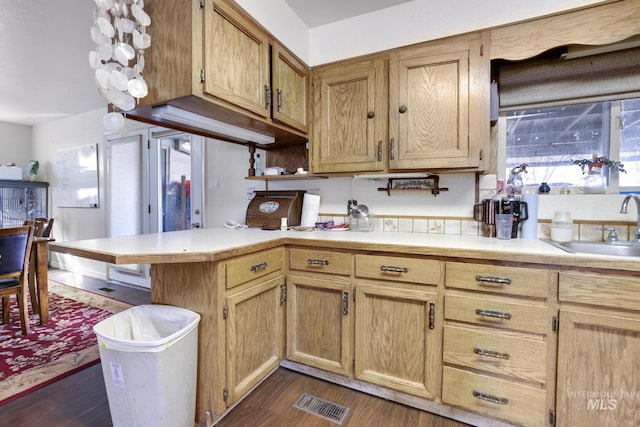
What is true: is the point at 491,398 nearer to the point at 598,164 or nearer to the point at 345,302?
the point at 345,302

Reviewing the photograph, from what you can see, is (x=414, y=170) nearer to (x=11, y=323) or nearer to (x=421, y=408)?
(x=421, y=408)

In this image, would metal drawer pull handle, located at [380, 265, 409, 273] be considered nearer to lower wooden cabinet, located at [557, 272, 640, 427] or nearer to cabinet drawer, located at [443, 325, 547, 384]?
cabinet drawer, located at [443, 325, 547, 384]

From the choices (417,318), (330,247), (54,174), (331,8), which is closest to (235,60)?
(331,8)

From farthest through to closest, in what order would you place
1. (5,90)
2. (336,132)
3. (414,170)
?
(5,90)
(336,132)
(414,170)

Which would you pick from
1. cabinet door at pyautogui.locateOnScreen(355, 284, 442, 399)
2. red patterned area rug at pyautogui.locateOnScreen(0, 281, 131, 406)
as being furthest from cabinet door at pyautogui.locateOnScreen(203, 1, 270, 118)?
red patterned area rug at pyautogui.locateOnScreen(0, 281, 131, 406)

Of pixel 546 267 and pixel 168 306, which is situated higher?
pixel 546 267

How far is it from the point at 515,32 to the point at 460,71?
34 centimetres

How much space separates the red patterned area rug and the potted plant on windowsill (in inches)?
134

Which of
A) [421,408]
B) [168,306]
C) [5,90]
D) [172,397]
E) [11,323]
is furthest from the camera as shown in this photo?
[5,90]

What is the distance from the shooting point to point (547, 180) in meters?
1.80

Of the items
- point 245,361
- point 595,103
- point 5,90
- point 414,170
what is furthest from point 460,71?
point 5,90

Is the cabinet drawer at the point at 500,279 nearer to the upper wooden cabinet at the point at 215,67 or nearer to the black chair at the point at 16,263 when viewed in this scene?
the upper wooden cabinet at the point at 215,67

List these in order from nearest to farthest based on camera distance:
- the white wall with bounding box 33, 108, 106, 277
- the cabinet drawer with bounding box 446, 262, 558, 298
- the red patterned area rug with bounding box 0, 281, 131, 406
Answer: the cabinet drawer with bounding box 446, 262, 558, 298 → the red patterned area rug with bounding box 0, 281, 131, 406 → the white wall with bounding box 33, 108, 106, 277

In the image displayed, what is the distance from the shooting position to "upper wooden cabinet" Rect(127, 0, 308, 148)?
134 centimetres
